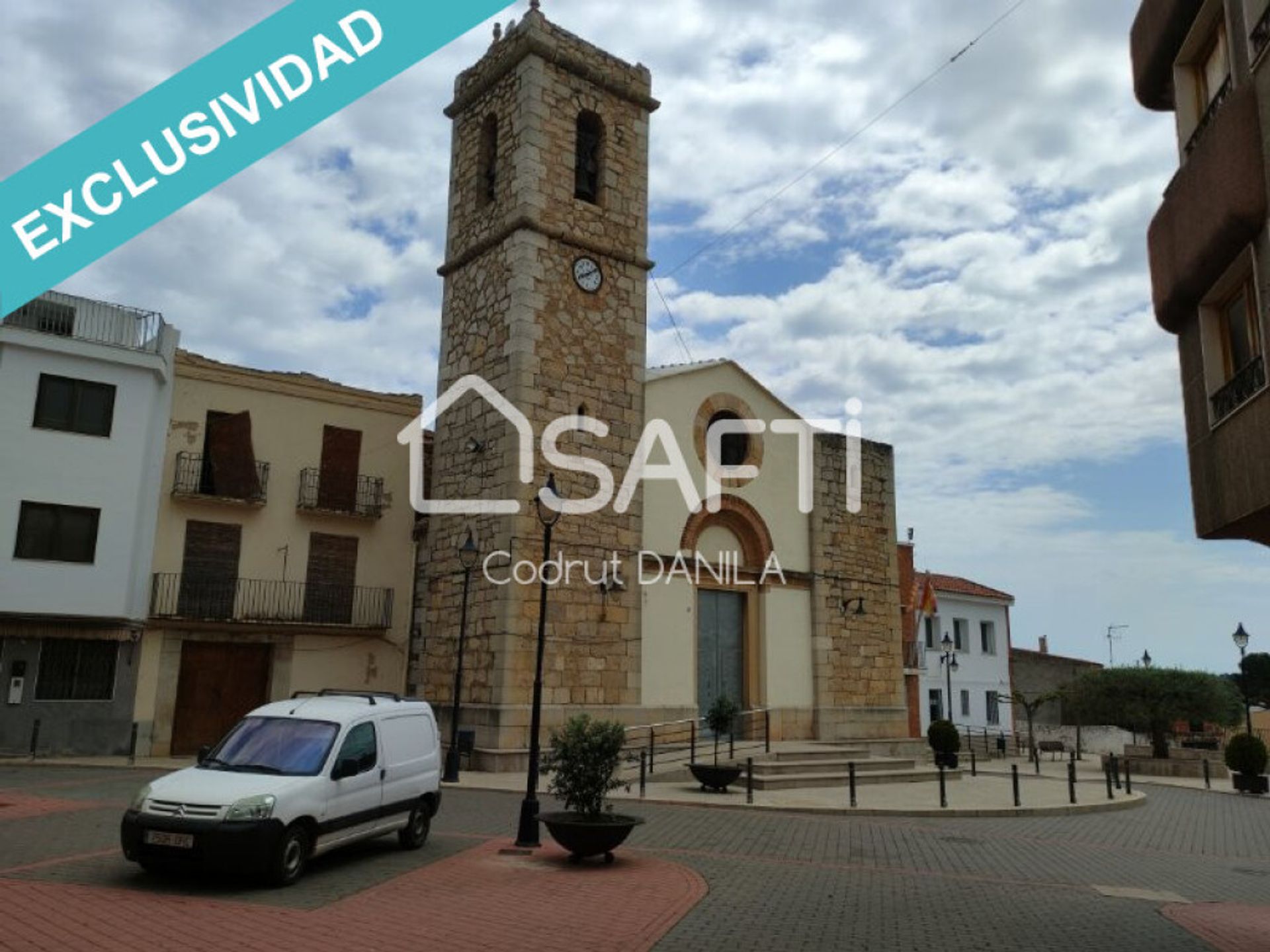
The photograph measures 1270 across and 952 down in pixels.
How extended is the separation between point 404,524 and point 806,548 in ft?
31.0

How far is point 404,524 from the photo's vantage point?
23516mm

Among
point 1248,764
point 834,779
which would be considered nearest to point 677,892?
point 834,779

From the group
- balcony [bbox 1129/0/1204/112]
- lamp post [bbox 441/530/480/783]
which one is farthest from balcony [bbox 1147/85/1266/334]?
lamp post [bbox 441/530/480/783]

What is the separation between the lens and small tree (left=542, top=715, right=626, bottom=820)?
1023cm

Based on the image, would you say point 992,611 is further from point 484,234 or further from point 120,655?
point 120,655

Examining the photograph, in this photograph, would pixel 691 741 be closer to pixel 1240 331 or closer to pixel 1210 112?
pixel 1240 331

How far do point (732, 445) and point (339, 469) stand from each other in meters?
8.95

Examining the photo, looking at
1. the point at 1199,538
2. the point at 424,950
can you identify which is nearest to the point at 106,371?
the point at 424,950

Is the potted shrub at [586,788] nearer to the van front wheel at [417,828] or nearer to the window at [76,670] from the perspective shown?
the van front wheel at [417,828]

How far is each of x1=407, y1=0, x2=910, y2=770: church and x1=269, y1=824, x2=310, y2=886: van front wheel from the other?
9.60m

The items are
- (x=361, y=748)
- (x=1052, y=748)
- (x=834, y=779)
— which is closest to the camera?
(x=361, y=748)

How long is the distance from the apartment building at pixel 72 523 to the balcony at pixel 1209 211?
1865 centimetres

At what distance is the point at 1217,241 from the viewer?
8.48 metres
